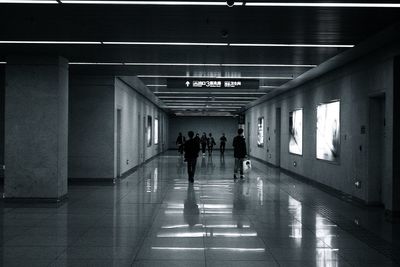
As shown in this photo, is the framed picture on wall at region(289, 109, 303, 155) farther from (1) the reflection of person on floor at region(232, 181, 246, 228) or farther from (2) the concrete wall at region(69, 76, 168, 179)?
(2) the concrete wall at region(69, 76, 168, 179)

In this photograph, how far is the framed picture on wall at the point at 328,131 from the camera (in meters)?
13.4

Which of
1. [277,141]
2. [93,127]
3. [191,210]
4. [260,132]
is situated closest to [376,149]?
[191,210]

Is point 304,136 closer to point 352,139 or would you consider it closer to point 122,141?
point 352,139

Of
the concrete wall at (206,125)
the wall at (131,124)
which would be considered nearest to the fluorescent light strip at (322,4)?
the wall at (131,124)

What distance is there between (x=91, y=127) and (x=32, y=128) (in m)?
4.79

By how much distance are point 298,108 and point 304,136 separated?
1.43m

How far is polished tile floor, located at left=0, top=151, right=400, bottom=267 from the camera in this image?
614 cm

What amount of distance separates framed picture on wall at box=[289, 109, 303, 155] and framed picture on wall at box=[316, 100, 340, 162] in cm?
245

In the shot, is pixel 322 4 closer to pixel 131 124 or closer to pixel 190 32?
pixel 190 32

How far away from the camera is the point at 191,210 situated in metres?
9.91

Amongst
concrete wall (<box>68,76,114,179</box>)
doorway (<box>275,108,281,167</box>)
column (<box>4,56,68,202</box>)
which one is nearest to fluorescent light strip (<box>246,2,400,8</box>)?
column (<box>4,56,68,202</box>)

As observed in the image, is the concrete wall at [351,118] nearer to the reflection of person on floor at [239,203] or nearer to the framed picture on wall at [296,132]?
the framed picture on wall at [296,132]

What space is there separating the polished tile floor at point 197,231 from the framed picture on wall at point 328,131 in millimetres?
1548

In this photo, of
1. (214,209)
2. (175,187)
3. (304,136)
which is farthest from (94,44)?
(304,136)
